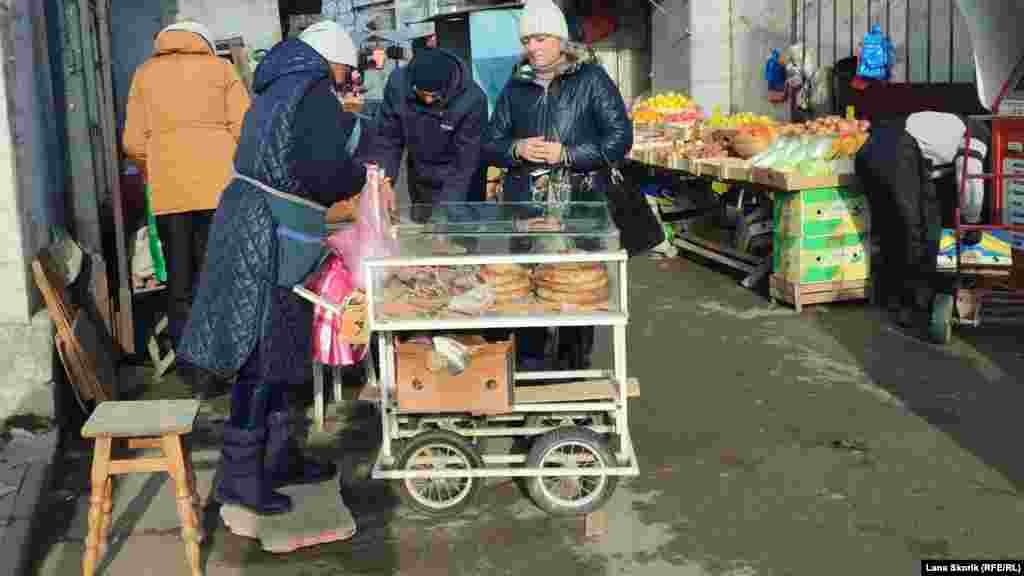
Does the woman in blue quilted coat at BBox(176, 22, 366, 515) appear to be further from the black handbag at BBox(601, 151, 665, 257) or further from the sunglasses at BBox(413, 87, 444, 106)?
the black handbag at BBox(601, 151, 665, 257)

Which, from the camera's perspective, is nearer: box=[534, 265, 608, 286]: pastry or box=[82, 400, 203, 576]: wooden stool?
box=[82, 400, 203, 576]: wooden stool

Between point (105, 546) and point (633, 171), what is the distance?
7.87 m

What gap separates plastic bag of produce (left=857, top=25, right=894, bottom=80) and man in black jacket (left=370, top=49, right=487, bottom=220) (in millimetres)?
5647

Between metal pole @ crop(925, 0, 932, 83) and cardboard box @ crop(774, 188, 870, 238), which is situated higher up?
metal pole @ crop(925, 0, 932, 83)

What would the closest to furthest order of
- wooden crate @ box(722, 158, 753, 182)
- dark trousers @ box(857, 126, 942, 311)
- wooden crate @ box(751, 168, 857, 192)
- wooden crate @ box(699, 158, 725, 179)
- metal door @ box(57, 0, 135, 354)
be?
1. metal door @ box(57, 0, 135, 354)
2. dark trousers @ box(857, 126, 942, 311)
3. wooden crate @ box(751, 168, 857, 192)
4. wooden crate @ box(722, 158, 753, 182)
5. wooden crate @ box(699, 158, 725, 179)

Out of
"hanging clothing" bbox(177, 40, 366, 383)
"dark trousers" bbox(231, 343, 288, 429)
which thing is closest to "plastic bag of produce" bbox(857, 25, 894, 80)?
"hanging clothing" bbox(177, 40, 366, 383)

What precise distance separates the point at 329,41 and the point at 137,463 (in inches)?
65.7

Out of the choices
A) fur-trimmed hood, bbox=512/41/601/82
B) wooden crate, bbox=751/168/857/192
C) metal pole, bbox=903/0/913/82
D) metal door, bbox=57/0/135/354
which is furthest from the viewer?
metal pole, bbox=903/0/913/82

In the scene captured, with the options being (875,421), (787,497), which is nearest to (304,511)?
(787,497)

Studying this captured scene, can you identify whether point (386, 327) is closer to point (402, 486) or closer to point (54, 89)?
point (402, 486)

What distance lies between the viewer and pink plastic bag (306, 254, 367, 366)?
446 cm

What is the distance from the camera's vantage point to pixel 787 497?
Answer: 15.4 feet

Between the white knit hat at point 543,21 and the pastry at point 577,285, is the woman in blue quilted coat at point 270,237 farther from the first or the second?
the white knit hat at point 543,21

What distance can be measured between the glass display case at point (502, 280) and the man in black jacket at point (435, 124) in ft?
4.83
